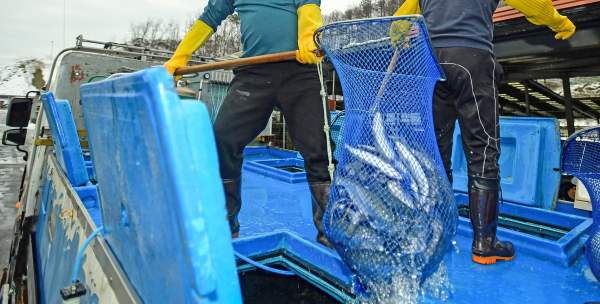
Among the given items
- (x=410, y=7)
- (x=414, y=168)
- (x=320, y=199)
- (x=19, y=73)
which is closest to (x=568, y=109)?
(x=410, y=7)

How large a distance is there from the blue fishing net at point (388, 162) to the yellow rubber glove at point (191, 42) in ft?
4.32

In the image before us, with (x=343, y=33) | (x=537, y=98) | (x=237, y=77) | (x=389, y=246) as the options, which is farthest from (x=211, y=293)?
(x=537, y=98)

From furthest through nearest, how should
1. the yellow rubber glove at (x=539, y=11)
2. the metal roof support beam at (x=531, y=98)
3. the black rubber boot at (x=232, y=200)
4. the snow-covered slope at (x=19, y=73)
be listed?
1. the snow-covered slope at (x=19, y=73)
2. the metal roof support beam at (x=531, y=98)
3. the black rubber boot at (x=232, y=200)
4. the yellow rubber glove at (x=539, y=11)

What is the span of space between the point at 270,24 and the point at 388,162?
4.05 feet

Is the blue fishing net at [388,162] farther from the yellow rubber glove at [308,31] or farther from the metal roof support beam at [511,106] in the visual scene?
the metal roof support beam at [511,106]

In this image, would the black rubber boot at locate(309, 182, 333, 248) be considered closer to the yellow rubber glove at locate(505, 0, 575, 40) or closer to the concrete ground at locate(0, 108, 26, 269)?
the yellow rubber glove at locate(505, 0, 575, 40)

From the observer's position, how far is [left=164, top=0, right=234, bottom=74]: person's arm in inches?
107

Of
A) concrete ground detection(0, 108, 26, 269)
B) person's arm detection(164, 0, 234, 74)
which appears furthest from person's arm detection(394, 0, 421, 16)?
concrete ground detection(0, 108, 26, 269)

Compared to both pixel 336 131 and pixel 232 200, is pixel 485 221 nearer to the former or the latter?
pixel 232 200

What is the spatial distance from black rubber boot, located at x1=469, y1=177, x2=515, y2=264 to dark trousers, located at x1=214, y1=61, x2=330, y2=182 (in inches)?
32.9

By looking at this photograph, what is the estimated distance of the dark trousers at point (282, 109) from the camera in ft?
7.76

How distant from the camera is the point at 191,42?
2.85 m

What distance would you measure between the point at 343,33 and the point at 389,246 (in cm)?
95

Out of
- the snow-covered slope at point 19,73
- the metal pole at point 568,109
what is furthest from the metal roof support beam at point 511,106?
the snow-covered slope at point 19,73
